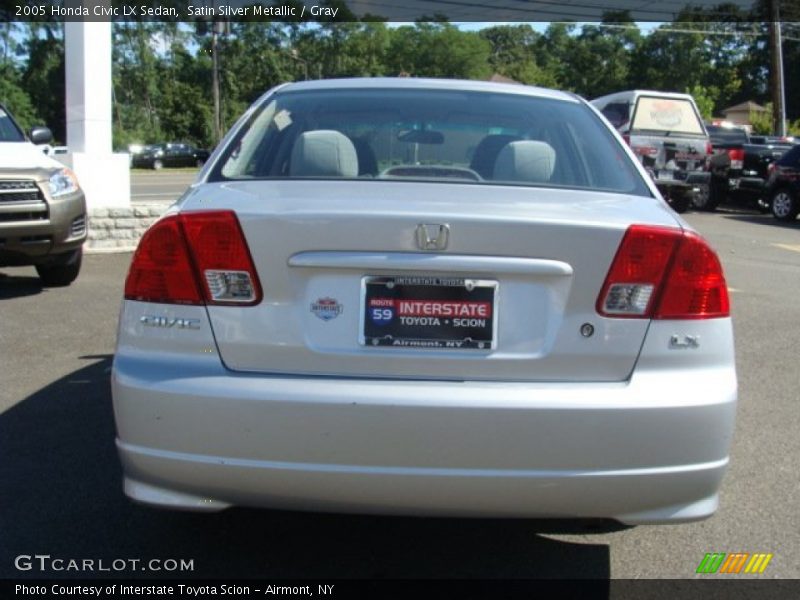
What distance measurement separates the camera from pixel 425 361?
2.68 meters

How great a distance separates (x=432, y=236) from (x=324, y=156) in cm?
97

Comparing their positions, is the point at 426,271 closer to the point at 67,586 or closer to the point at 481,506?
the point at 481,506

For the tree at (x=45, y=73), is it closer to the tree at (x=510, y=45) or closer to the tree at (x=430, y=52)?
the tree at (x=430, y=52)

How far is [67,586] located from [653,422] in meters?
1.91

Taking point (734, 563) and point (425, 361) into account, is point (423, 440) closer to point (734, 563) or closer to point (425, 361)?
point (425, 361)

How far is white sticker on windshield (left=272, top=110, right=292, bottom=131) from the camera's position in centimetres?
386

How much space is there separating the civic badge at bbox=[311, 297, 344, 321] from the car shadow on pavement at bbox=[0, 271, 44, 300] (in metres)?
6.30

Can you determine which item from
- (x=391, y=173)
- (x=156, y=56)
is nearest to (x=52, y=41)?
(x=156, y=56)

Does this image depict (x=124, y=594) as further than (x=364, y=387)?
Yes

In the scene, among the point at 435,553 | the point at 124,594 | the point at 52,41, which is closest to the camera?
the point at 124,594

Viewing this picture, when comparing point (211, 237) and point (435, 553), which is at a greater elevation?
point (211, 237)

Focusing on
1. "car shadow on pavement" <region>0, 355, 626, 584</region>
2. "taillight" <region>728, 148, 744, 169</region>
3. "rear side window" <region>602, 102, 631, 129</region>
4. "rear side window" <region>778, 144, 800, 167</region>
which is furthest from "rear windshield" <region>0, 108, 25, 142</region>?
"taillight" <region>728, 148, 744, 169</region>

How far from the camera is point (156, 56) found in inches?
2657

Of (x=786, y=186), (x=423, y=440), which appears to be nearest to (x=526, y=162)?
(x=423, y=440)
